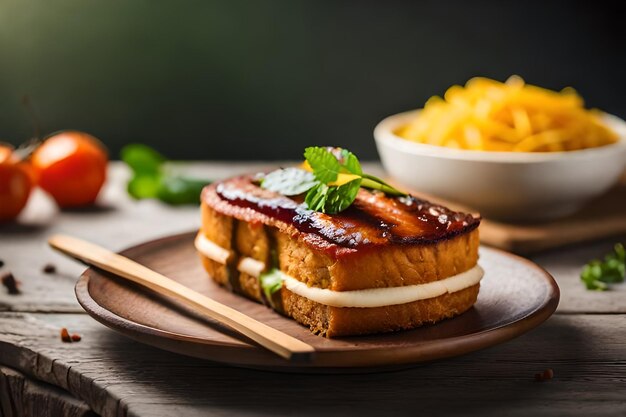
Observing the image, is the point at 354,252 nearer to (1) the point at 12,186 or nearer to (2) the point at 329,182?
(2) the point at 329,182

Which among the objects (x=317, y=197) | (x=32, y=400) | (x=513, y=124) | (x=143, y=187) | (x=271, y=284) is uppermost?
(x=317, y=197)

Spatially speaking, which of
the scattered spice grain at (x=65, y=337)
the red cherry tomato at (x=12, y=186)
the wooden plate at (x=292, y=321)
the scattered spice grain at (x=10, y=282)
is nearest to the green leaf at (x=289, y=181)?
the wooden plate at (x=292, y=321)

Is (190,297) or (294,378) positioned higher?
(190,297)

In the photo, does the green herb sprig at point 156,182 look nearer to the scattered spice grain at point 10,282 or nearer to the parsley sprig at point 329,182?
the scattered spice grain at point 10,282

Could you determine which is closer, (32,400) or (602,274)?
(32,400)

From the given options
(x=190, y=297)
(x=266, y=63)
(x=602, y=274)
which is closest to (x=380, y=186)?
(x=190, y=297)

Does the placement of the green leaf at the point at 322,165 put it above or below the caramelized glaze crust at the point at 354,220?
above

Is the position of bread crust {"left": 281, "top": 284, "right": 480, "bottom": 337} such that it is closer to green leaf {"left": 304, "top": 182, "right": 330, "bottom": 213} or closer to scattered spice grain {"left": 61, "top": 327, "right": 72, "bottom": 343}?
green leaf {"left": 304, "top": 182, "right": 330, "bottom": 213}
